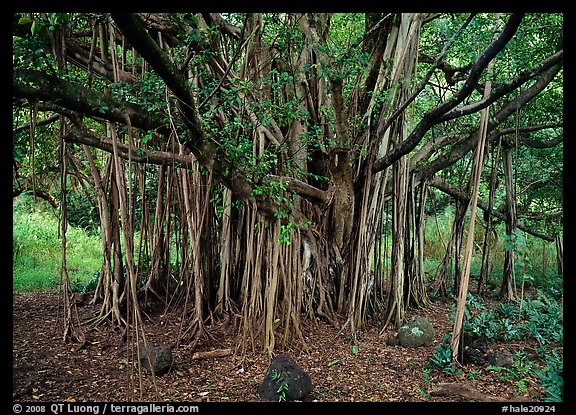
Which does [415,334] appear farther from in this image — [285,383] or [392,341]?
[285,383]

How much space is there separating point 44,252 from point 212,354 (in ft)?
19.1

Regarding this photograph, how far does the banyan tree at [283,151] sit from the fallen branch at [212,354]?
0.19 metres

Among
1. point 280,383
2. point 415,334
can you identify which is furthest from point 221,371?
point 415,334

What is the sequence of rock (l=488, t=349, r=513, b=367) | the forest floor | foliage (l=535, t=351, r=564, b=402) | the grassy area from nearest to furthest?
foliage (l=535, t=351, r=564, b=402) < the forest floor < rock (l=488, t=349, r=513, b=367) < the grassy area

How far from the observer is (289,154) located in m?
4.28

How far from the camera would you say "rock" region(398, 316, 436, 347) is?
4.03m

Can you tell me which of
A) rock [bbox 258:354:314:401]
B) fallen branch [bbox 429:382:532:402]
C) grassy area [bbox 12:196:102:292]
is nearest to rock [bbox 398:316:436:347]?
fallen branch [bbox 429:382:532:402]

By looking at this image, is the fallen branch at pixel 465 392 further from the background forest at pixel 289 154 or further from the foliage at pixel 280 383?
the foliage at pixel 280 383

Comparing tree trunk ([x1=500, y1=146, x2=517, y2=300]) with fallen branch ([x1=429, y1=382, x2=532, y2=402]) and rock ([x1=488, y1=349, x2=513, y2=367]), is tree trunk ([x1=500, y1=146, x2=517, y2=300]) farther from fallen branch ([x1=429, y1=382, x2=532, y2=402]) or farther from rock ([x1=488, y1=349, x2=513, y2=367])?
fallen branch ([x1=429, y1=382, x2=532, y2=402])

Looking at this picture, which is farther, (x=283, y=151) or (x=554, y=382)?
(x=283, y=151)

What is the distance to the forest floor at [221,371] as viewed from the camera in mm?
3090

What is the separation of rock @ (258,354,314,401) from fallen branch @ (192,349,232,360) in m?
0.77
